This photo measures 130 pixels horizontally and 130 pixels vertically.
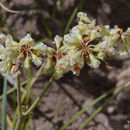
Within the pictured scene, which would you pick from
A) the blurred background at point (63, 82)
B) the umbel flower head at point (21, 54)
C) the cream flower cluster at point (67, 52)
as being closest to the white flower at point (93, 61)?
the cream flower cluster at point (67, 52)

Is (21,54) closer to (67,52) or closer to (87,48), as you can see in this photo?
(67,52)

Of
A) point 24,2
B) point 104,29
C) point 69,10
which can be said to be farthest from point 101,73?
point 104,29

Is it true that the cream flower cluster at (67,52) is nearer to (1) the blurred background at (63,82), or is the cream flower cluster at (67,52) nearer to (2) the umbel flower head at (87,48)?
(2) the umbel flower head at (87,48)

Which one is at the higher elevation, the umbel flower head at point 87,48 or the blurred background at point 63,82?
the blurred background at point 63,82

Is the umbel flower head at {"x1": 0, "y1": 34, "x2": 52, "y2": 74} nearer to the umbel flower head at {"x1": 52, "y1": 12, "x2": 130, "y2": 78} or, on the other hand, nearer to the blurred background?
the umbel flower head at {"x1": 52, "y1": 12, "x2": 130, "y2": 78}

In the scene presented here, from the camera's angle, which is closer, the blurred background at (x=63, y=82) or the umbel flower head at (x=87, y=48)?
the umbel flower head at (x=87, y=48)

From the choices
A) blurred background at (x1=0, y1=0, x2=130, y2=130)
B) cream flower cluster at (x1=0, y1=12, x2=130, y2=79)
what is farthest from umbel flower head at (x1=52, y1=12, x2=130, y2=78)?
A: blurred background at (x1=0, y1=0, x2=130, y2=130)

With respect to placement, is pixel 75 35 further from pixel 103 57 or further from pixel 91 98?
pixel 91 98
